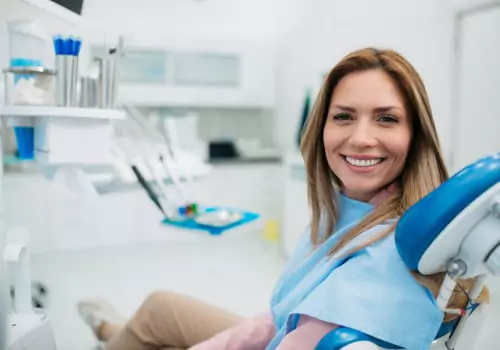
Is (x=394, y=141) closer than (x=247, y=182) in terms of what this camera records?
Yes

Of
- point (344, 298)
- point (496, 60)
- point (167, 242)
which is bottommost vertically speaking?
point (167, 242)

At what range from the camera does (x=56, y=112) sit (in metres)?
0.95

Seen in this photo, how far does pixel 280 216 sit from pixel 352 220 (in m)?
1.87

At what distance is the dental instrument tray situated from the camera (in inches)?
49.8

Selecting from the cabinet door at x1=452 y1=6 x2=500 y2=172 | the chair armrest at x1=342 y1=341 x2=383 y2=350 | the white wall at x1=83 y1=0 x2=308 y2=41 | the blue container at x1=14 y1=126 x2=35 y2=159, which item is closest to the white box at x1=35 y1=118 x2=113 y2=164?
the blue container at x1=14 y1=126 x2=35 y2=159

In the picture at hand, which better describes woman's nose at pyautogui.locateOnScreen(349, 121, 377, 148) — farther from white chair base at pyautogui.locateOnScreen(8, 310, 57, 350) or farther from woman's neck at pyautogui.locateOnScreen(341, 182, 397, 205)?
white chair base at pyautogui.locateOnScreen(8, 310, 57, 350)

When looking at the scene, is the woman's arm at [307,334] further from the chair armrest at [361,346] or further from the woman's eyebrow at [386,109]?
the woman's eyebrow at [386,109]

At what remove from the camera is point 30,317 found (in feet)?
3.28

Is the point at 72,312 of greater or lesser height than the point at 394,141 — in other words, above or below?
below

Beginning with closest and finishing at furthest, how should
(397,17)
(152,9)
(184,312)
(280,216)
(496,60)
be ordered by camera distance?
(184,312), (152,9), (496,60), (397,17), (280,216)

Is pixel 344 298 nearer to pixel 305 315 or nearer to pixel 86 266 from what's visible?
pixel 305 315

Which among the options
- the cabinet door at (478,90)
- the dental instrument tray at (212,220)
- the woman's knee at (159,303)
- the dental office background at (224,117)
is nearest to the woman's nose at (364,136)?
the dental instrument tray at (212,220)

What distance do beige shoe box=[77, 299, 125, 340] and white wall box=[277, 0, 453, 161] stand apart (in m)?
1.16

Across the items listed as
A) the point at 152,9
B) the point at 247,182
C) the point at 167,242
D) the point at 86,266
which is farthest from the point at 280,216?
the point at 152,9
